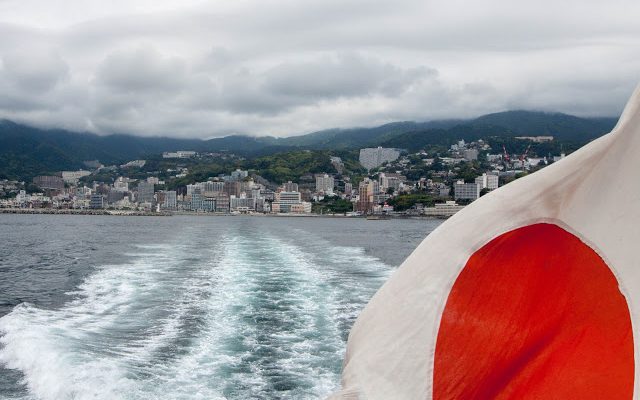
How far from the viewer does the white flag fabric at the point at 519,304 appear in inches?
85.7

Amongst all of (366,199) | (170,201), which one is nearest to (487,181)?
(366,199)

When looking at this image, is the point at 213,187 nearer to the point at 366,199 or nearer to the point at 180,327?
the point at 366,199

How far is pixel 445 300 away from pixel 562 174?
59 cm

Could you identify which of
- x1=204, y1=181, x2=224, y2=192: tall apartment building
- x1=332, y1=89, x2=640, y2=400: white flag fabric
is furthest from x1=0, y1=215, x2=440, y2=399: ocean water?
x1=204, y1=181, x2=224, y2=192: tall apartment building

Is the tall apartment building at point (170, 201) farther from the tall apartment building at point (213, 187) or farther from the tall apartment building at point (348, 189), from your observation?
the tall apartment building at point (348, 189)

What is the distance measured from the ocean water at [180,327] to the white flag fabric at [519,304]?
8201 mm

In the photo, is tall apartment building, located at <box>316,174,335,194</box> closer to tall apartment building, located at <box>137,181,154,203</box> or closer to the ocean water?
tall apartment building, located at <box>137,181,154,203</box>

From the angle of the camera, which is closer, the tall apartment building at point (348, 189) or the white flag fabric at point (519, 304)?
the white flag fabric at point (519, 304)

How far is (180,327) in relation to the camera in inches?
597

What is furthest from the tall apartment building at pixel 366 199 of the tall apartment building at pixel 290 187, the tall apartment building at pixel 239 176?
the tall apartment building at pixel 239 176

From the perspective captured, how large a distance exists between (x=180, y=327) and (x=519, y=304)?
1370 cm

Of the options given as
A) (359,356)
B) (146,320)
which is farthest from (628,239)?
(146,320)

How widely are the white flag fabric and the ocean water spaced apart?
26.9ft

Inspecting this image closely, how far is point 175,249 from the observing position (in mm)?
39281
